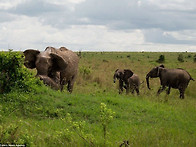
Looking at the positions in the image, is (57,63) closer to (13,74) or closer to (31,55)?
(31,55)

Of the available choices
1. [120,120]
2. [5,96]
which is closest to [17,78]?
[5,96]

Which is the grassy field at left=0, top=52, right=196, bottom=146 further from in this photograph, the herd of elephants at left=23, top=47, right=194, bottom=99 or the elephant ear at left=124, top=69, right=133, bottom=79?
the elephant ear at left=124, top=69, right=133, bottom=79

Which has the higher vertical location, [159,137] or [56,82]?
[56,82]

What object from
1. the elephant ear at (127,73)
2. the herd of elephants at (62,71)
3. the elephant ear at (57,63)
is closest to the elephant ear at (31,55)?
the herd of elephants at (62,71)

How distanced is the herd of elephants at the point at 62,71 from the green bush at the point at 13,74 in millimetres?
465

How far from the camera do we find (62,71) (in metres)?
11.9

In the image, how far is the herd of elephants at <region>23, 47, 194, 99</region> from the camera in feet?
35.0

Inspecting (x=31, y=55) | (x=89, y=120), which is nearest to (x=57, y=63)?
(x=31, y=55)

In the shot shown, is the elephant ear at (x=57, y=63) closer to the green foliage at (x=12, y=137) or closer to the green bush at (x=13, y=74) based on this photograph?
the green bush at (x=13, y=74)

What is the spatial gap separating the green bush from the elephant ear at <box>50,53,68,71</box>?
71.0 inches

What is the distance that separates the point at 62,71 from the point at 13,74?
9.59ft

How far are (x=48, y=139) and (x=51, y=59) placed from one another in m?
5.19

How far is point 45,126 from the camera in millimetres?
7684

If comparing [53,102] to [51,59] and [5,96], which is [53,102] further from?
[51,59]
